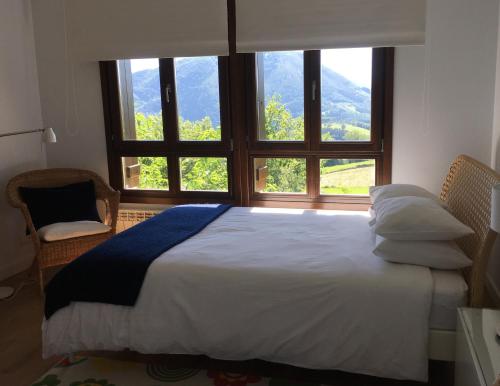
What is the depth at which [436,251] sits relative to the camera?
225 centimetres

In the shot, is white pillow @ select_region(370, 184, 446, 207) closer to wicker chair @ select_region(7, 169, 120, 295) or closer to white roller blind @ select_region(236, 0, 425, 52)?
white roller blind @ select_region(236, 0, 425, 52)

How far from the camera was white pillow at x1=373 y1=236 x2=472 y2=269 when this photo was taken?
223cm

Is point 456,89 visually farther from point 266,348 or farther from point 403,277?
point 266,348

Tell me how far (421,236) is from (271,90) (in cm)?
204

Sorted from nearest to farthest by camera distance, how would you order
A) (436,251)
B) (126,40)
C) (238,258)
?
(436,251)
(238,258)
(126,40)

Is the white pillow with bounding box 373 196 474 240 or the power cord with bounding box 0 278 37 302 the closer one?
the white pillow with bounding box 373 196 474 240

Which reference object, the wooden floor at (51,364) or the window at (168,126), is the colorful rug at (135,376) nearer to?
A: the wooden floor at (51,364)

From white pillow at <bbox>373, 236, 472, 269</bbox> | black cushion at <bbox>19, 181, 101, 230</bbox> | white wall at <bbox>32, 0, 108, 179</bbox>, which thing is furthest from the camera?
white wall at <bbox>32, 0, 108, 179</bbox>

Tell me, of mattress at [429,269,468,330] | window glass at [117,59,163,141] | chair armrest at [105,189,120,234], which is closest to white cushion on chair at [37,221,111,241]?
chair armrest at [105,189,120,234]

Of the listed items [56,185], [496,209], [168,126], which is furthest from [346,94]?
[56,185]

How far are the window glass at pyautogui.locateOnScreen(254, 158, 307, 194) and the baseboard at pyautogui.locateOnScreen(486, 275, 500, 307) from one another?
152 centimetres

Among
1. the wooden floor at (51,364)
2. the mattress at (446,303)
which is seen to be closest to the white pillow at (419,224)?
the mattress at (446,303)

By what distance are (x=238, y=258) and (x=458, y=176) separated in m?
1.42

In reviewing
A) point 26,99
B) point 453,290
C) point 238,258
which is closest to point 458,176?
point 453,290
